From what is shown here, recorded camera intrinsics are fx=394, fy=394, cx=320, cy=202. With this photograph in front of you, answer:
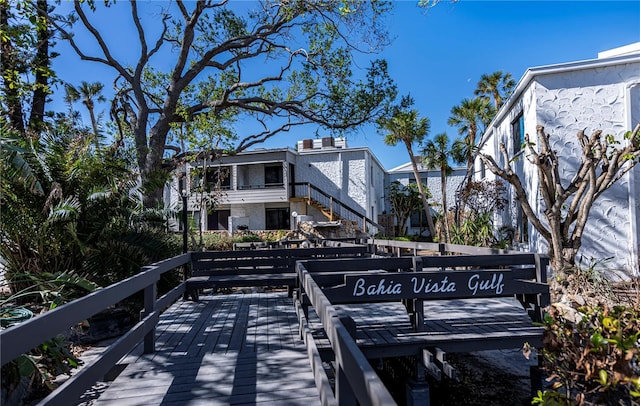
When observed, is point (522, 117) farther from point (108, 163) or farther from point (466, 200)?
point (108, 163)

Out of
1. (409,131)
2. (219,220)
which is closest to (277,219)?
(219,220)

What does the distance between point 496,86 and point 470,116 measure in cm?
708

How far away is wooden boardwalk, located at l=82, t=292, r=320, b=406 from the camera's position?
10.5ft

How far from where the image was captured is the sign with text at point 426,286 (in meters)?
4.39

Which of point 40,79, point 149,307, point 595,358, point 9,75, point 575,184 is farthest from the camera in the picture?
point 40,79

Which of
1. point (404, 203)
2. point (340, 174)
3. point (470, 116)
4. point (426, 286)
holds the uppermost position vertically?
point (470, 116)

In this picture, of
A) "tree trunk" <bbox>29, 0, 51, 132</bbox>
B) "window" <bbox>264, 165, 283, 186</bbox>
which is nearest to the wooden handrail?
"tree trunk" <bbox>29, 0, 51, 132</bbox>

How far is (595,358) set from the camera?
194cm

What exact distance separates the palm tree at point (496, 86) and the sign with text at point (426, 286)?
25.0 m

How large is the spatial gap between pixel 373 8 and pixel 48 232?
11.6m

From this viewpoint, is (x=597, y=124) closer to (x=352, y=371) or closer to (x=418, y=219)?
(x=352, y=371)

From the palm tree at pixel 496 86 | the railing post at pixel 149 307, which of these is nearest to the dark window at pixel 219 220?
the palm tree at pixel 496 86

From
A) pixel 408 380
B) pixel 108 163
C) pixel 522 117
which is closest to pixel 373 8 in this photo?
pixel 522 117

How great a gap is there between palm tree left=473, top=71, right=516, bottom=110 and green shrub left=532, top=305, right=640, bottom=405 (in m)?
27.3
